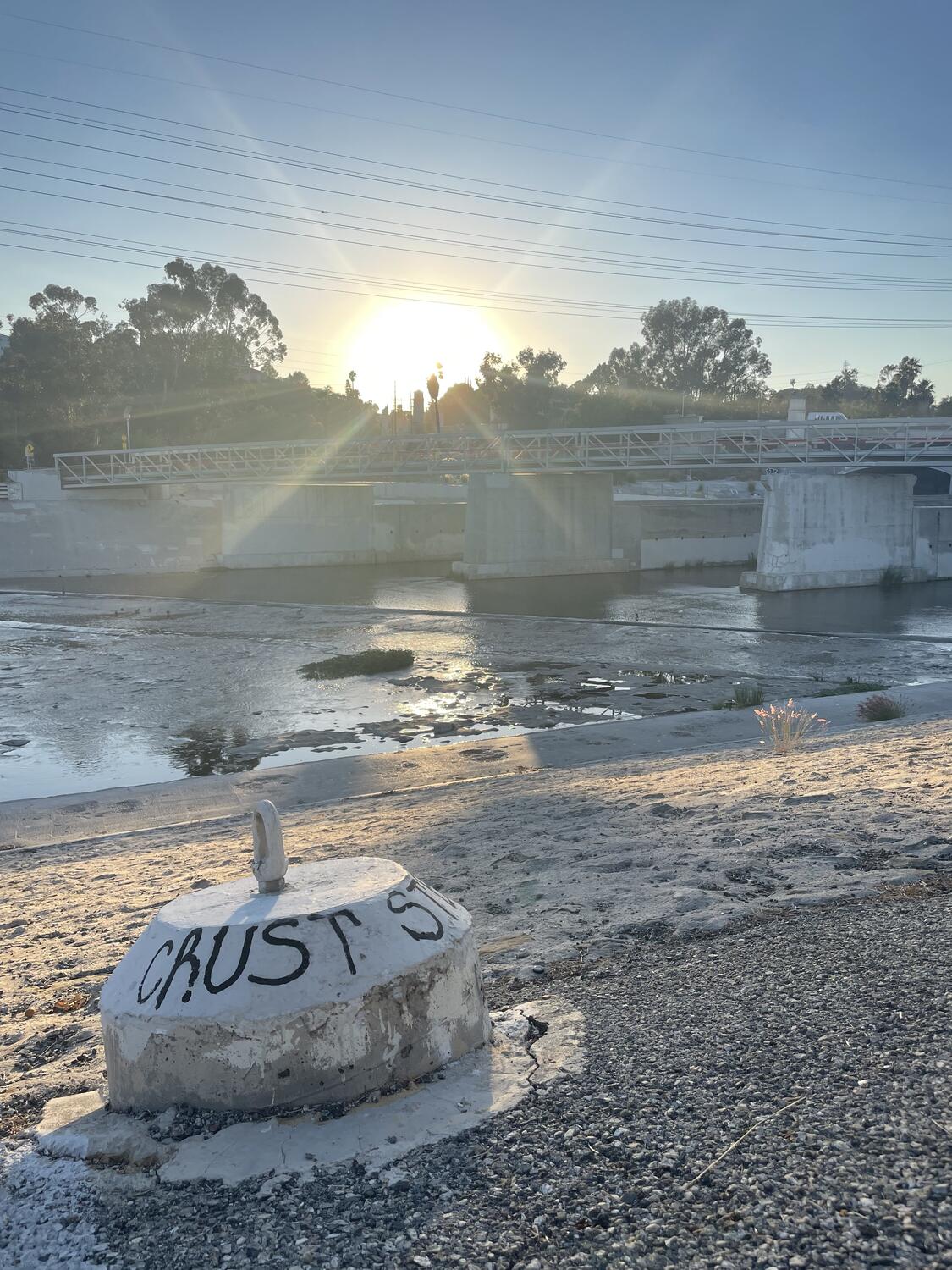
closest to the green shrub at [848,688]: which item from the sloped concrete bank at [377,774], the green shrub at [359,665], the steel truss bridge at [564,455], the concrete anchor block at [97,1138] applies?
the sloped concrete bank at [377,774]

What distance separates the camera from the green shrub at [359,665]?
28.2 meters

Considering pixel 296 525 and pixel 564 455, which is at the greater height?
pixel 564 455

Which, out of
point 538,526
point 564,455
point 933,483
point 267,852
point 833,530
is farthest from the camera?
point 933,483

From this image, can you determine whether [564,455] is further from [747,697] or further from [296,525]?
[747,697]

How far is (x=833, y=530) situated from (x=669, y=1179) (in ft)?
188

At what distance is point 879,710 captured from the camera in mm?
17953

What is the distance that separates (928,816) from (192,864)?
22.8 feet

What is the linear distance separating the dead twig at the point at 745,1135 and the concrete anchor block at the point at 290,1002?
1.35 m

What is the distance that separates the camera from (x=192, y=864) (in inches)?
391

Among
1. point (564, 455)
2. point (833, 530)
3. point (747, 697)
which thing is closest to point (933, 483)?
point (833, 530)

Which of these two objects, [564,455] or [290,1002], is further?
[564,455]

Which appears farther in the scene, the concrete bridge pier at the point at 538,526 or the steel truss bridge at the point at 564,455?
the concrete bridge pier at the point at 538,526

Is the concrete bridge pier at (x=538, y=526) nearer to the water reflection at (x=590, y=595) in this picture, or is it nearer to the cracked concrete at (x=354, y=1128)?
the water reflection at (x=590, y=595)

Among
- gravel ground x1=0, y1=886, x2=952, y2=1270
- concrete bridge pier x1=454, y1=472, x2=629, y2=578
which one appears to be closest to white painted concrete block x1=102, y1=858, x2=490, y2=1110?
gravel ground x1=0, y1=886, x2=952, y2=1270
